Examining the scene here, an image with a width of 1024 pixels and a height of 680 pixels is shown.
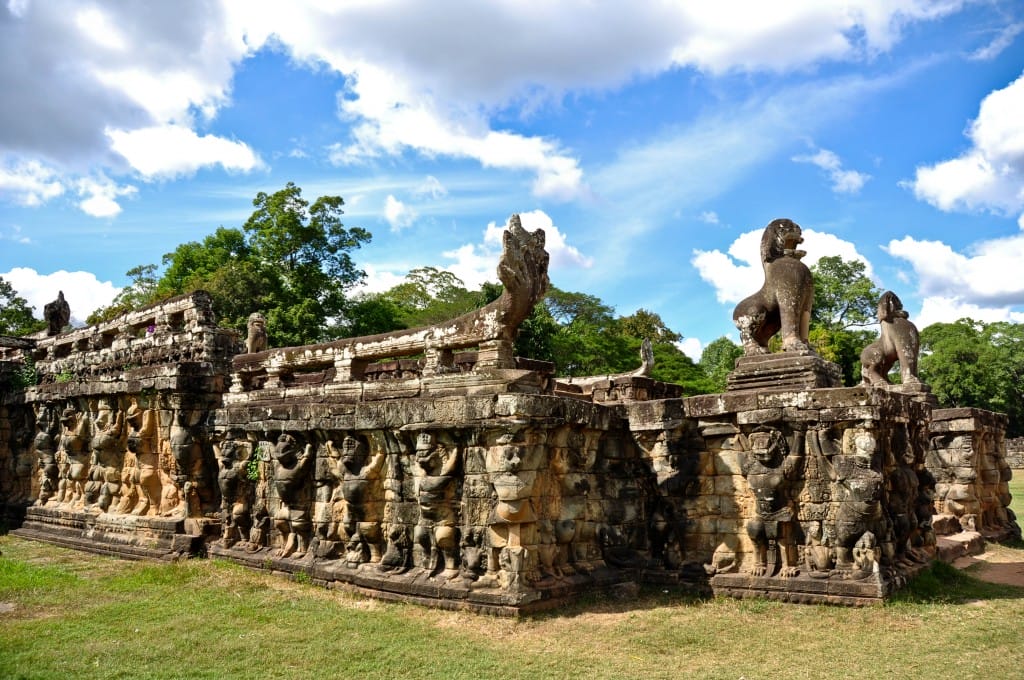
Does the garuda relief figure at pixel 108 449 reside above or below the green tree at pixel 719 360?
below

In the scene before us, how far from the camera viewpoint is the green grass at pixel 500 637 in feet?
22.8

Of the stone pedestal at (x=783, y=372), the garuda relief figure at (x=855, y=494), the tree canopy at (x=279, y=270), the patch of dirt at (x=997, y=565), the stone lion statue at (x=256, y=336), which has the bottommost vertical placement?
the patch of dirt at (x=997, y=565)

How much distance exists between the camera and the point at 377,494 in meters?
9.98

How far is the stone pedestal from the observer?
30.6 ft

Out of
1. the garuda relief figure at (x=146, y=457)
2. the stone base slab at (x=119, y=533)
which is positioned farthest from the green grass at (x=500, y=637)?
the garuda relief figure at (x=146, y=457)

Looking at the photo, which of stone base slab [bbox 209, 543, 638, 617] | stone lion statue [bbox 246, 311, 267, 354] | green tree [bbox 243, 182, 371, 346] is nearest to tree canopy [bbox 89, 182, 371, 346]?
green tree [bbox 243, 182, 371, 346]

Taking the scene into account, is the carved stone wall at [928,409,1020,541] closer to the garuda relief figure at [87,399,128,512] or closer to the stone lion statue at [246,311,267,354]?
the stone lion statue at [246,311,267,354]

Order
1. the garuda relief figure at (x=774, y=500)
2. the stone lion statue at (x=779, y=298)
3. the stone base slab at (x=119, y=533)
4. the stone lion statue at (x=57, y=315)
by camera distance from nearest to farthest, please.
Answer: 1. the garuda relief figure at (x=774, y=500)
2. the stone lion statue at (x=779, y=298)
3. the stone base slab at (x=119, y=533)
4. the stone lion statue at (x=57, y=315)

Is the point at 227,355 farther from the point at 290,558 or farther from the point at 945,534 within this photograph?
the point at 945,534

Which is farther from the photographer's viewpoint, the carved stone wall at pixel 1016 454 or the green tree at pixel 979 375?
the green tree at pixel 979 375

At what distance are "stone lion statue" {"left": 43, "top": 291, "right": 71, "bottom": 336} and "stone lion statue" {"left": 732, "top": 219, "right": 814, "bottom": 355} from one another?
1694 centimetres

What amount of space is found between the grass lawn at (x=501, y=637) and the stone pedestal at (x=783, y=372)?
2520 mm

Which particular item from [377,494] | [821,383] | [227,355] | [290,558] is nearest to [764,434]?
[821,383]

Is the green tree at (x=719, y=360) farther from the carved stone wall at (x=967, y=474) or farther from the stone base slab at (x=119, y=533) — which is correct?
the stone base slab at (x=119, y=533)
